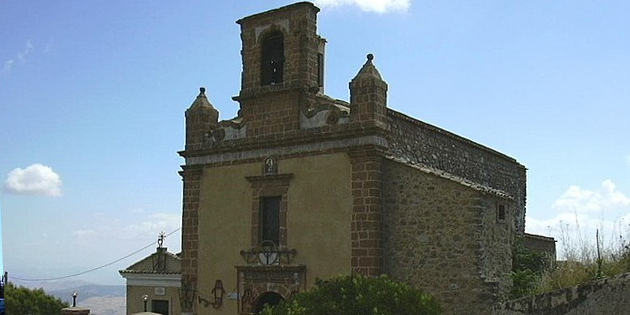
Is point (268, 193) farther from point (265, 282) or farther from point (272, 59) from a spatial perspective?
point (272, 59)

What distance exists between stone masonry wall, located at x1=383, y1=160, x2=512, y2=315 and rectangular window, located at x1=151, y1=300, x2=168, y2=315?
12105 millimetres

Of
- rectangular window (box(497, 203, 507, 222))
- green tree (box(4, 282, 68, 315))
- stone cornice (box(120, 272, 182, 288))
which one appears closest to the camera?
rectangular window (box(497, 203, 507, 222))

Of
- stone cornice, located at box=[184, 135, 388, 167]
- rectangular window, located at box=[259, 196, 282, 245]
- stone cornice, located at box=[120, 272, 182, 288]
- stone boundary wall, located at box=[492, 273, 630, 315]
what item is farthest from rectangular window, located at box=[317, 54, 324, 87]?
stone boundary wall, located at box=[492, 273, 630, 315]

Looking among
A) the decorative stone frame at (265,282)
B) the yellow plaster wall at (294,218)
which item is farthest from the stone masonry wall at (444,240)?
the decorative stone frame at (265,282)

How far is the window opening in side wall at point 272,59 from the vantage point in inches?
800

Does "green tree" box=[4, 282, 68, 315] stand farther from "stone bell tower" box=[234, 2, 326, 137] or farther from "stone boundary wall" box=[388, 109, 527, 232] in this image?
"stone boundary wall" box=[388, 109, 527, 232]

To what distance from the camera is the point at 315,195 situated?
727 inches

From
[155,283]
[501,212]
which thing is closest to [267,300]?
[501,212]

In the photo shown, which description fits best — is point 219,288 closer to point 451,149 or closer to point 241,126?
point 241,126

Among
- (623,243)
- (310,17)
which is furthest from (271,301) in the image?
(623,243)

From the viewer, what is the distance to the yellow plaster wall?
17.9 metres

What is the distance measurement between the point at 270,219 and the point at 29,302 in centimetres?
2211

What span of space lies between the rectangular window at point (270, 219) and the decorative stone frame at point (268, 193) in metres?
0.13

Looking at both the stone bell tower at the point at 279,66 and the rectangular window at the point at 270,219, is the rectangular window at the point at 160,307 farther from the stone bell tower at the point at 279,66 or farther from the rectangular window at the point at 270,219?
the stone bell tower at the point at 279,66
